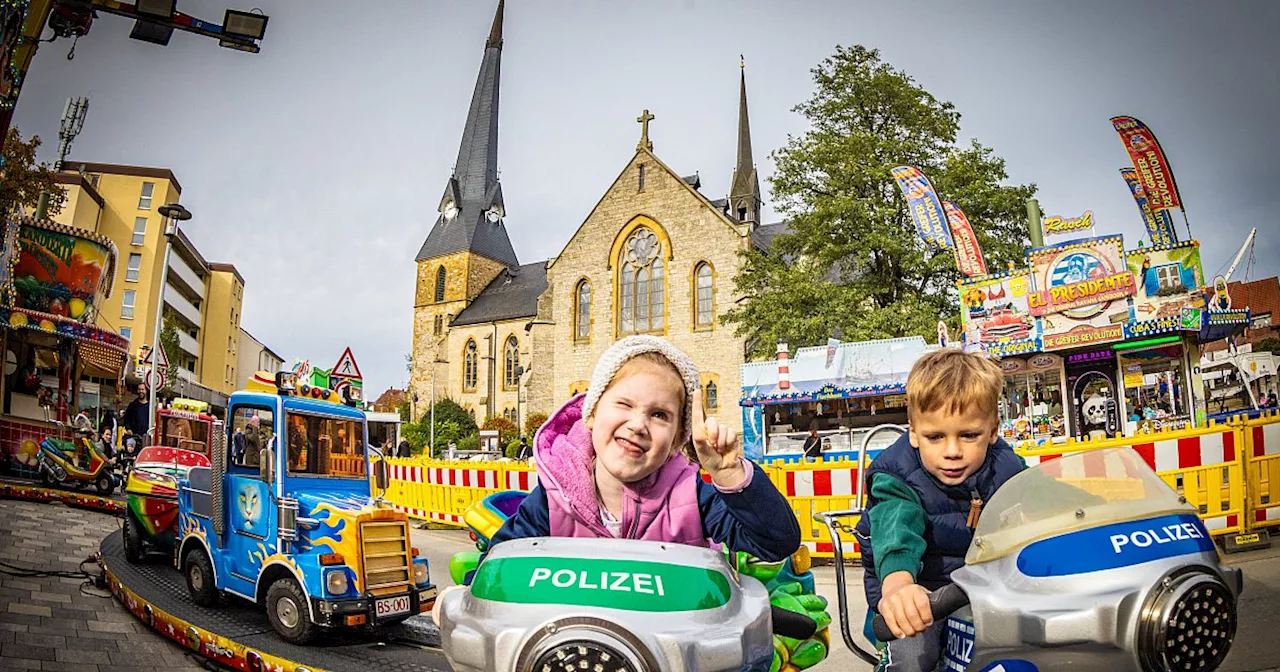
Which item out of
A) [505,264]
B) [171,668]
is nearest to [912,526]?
[171,668]

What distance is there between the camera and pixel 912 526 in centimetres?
181

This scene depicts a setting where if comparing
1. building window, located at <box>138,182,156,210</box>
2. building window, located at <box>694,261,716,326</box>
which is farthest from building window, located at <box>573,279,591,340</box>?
building window, located at <box>138,182,156,210</box>

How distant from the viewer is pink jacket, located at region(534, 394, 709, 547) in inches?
74.2

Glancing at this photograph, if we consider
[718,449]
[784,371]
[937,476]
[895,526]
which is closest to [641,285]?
[784,371]

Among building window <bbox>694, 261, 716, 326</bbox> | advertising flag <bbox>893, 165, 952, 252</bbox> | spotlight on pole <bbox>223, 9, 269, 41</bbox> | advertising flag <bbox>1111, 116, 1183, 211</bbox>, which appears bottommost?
spotlight on pole <bbox>223, 9, 269, 41</bbox>

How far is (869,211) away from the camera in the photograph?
19125mm

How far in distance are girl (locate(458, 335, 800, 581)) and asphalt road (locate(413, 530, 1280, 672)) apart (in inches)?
113

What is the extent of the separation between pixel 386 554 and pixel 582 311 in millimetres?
33116

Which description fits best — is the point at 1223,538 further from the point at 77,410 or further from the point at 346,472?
the point at 77,410

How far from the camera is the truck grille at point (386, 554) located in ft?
17.1

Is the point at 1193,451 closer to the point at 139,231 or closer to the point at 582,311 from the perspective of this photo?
the point at 139,231

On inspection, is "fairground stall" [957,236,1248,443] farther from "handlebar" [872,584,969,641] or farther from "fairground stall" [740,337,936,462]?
"handlebar" [872,584,969,641]

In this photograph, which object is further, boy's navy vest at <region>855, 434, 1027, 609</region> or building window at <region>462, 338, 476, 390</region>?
building window at <region>462, 338, 476, 390</region>

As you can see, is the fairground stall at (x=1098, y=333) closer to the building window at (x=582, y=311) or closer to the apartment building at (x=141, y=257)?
the apartment building at (x=141, y=257)
